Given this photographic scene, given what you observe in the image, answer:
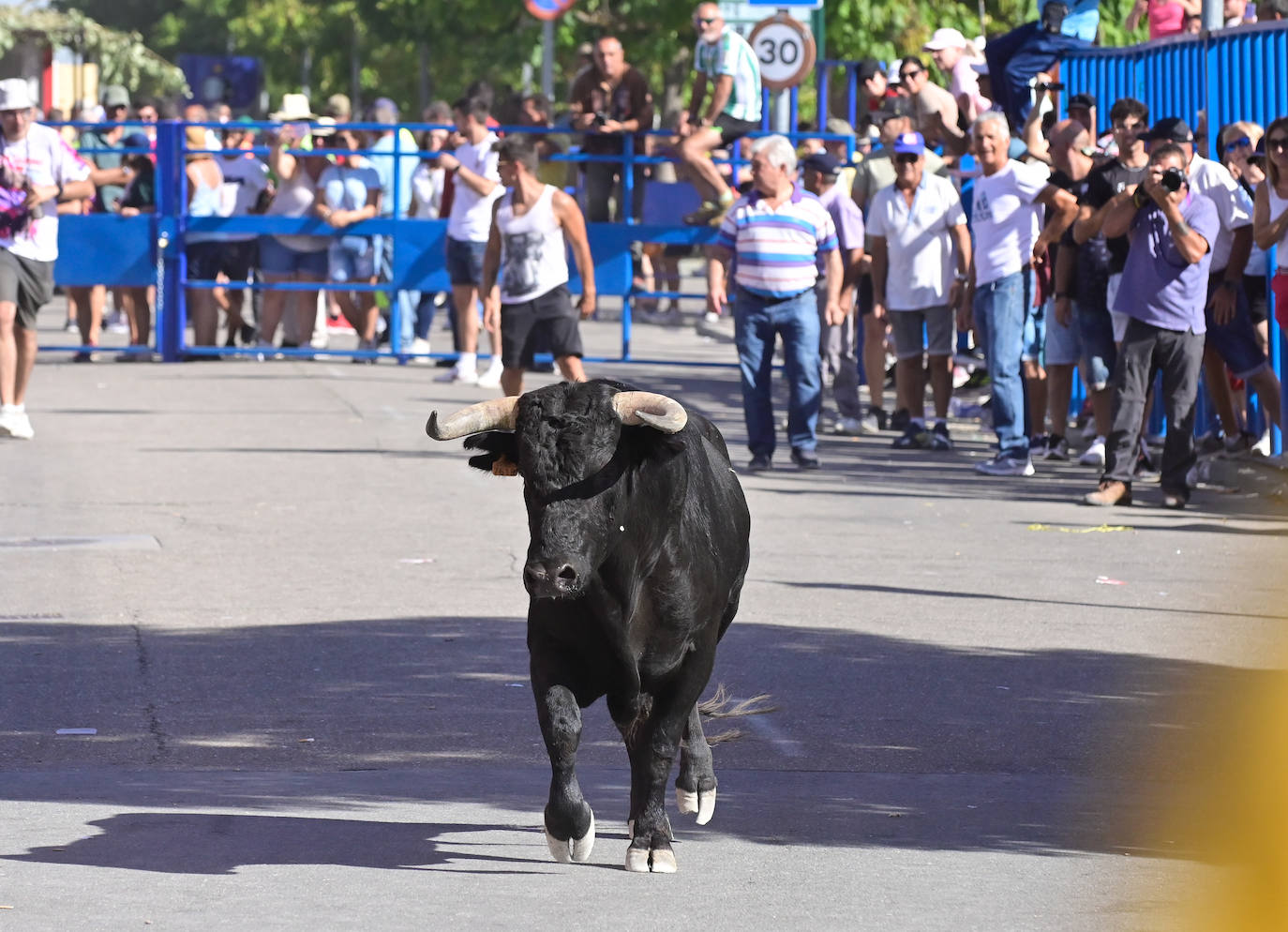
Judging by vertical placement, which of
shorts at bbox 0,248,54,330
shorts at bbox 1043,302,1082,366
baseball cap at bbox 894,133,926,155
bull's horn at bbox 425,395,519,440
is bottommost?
shorts at bbox 1043,302,1082,366

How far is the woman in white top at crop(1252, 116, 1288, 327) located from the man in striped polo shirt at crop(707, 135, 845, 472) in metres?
2.77

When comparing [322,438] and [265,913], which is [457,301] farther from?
[265,913]

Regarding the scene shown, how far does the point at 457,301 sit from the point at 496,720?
12234mm

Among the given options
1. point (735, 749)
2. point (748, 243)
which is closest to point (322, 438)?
point (748, 243)

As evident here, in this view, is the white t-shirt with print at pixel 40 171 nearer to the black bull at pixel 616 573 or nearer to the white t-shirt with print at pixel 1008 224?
the white t-shirt with print at pixel 1008 224

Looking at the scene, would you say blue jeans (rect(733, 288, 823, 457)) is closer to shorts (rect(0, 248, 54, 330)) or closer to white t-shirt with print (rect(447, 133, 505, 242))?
shorts (rect(0, 248, 54, 330))

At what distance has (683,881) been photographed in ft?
18.7

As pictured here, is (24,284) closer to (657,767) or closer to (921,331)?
(921,331)

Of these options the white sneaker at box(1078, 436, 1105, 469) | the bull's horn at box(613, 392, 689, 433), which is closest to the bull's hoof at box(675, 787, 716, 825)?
the bull's horn at box(613, 392, 689, 433)

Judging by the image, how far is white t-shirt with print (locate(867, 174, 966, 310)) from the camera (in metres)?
15.2

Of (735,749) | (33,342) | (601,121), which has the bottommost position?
(735,749)

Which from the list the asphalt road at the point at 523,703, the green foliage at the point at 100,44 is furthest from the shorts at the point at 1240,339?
the green foliage at the point at 100,44

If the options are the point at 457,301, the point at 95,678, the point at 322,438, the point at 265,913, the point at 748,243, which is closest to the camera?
the point at 265,913

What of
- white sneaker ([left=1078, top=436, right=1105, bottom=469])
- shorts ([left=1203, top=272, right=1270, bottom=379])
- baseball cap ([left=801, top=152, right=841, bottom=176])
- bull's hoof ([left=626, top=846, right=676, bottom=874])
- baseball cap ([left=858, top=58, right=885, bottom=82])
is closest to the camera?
bull's hoof ([left=626, top=846, right=676, bottom=874])
